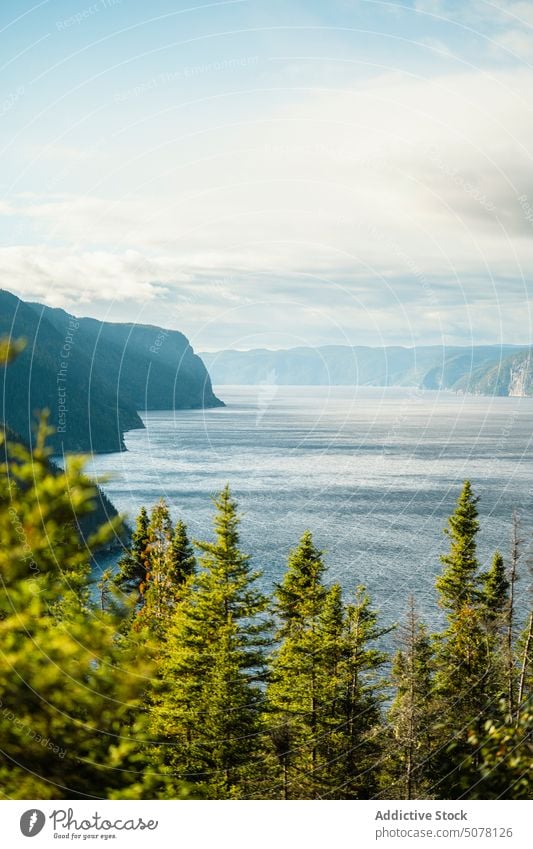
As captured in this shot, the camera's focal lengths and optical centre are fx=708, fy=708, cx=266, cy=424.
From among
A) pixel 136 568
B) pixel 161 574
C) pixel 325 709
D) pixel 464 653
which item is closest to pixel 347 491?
pixel 136 568

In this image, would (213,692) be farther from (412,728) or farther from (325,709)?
(325,709)

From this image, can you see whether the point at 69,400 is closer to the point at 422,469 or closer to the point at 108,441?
the point at 108,441

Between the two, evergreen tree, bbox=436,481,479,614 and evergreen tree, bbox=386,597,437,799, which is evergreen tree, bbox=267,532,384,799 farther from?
evergreen tree, bbox=436,481,479,614

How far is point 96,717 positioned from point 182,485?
105 metres

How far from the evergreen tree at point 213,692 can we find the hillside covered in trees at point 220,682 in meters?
0.06

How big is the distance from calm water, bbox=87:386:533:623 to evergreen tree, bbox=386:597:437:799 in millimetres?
18192

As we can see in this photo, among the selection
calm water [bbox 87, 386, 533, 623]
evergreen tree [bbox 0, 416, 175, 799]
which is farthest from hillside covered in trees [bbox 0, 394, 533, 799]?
calm water [bbox 87, 386, 533, 623]

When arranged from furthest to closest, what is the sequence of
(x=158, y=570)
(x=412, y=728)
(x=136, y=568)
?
(x=136, y=568) < (x=158, y=570) < (x=412, y=728)

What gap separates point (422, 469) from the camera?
438ft

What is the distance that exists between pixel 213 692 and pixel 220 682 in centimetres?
39

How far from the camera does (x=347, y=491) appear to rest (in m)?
114

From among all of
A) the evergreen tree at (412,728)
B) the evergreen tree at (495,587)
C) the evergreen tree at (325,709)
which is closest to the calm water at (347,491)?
the evergreen tree at (325,709)
